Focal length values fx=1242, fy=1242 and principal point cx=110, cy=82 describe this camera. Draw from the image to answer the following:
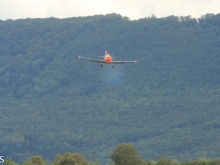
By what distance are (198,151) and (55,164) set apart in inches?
3345

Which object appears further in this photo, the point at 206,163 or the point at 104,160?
the point at 104,160

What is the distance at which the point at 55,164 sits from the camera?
116062mm

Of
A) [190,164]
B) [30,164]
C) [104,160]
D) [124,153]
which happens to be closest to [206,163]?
[190,164]

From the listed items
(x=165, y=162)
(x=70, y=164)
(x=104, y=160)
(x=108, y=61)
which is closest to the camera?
(x=108, y=61)

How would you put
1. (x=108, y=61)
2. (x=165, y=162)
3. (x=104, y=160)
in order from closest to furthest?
1. (x=108, y=61)
2. (x=165, y=162)
3. (x=104, y=160)

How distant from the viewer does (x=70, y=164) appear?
10956 cm

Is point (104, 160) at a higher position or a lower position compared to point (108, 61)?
lower

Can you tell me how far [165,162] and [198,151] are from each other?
81623 millimetres

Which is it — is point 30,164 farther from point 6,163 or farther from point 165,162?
point 165,162

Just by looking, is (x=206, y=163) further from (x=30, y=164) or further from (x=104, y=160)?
(x=104, y=160)

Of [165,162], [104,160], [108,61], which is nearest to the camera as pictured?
[108,61]

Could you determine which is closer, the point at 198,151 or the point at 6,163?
the point at 6,163

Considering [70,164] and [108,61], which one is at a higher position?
[108,61]

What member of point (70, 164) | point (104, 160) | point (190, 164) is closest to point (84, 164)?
point (70, 164)
